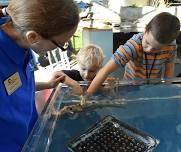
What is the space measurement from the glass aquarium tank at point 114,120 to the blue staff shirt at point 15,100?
5 centimetres

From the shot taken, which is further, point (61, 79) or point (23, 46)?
point (61, 79)

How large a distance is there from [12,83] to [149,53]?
31.6 inches

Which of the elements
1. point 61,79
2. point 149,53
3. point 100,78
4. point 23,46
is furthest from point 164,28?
point 23,46

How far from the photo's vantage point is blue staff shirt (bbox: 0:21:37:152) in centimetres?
85

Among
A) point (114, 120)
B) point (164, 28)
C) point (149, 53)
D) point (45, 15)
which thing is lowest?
point (114, 120)

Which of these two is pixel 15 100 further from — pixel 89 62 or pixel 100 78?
pixel 89 62

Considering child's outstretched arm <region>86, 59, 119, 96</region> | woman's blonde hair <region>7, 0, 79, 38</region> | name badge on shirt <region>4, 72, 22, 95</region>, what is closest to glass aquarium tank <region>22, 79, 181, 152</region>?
child's outstretched arm <region>86, 59, 119, 96</region>

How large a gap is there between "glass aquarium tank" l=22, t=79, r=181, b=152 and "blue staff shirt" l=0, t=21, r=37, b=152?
54 millimetres

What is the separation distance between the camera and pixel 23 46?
0.90 m

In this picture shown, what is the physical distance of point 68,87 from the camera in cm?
118

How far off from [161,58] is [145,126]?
64cm

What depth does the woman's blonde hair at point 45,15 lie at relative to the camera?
770 millimetres

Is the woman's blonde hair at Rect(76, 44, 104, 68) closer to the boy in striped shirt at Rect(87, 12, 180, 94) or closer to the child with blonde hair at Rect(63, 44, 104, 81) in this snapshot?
the child with blonde hair at Rect(63, 44, 104, 81)

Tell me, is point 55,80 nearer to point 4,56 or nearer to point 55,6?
point 4,56
